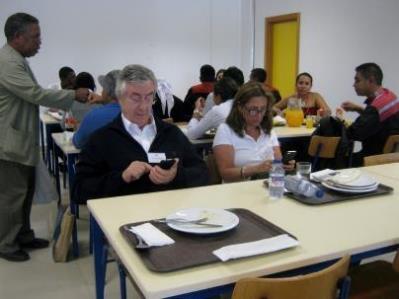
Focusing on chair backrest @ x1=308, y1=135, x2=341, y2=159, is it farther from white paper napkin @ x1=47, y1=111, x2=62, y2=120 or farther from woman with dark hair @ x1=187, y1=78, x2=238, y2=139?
white paper napkin @ x1=47, y1=111, x2=62, y2=120

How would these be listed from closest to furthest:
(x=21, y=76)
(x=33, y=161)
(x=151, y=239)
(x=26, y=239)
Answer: (x=151, y=239), (x=21, y=76), (x=33, y=161), (x=26, y=239)

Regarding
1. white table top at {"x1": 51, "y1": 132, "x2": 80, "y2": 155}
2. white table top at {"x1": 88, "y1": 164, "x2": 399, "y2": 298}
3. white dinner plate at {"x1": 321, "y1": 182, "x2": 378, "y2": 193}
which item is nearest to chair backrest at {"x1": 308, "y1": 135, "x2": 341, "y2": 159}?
white table top at {"x1": 88, "y1": 164, "x2": 399, "y2": 298}

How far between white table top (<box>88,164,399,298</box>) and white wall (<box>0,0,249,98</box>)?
219 inches

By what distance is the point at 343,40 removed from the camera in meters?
5.89

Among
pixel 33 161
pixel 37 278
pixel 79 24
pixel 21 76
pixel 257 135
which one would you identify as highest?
pixel 79 24

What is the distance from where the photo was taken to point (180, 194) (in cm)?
193

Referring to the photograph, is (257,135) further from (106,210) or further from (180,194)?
(106,210)

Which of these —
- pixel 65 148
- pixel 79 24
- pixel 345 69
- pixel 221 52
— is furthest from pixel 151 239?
pixel 221 52

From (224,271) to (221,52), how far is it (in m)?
7.09

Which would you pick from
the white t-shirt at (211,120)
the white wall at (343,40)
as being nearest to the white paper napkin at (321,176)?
the white t-shirt at (211,120)

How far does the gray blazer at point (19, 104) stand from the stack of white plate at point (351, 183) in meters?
1.80

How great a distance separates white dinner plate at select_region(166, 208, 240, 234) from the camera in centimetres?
141

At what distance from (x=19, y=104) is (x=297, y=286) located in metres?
2.25

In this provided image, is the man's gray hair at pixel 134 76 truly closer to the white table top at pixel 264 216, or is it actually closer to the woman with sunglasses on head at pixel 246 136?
the white table top at pixel 264 216
